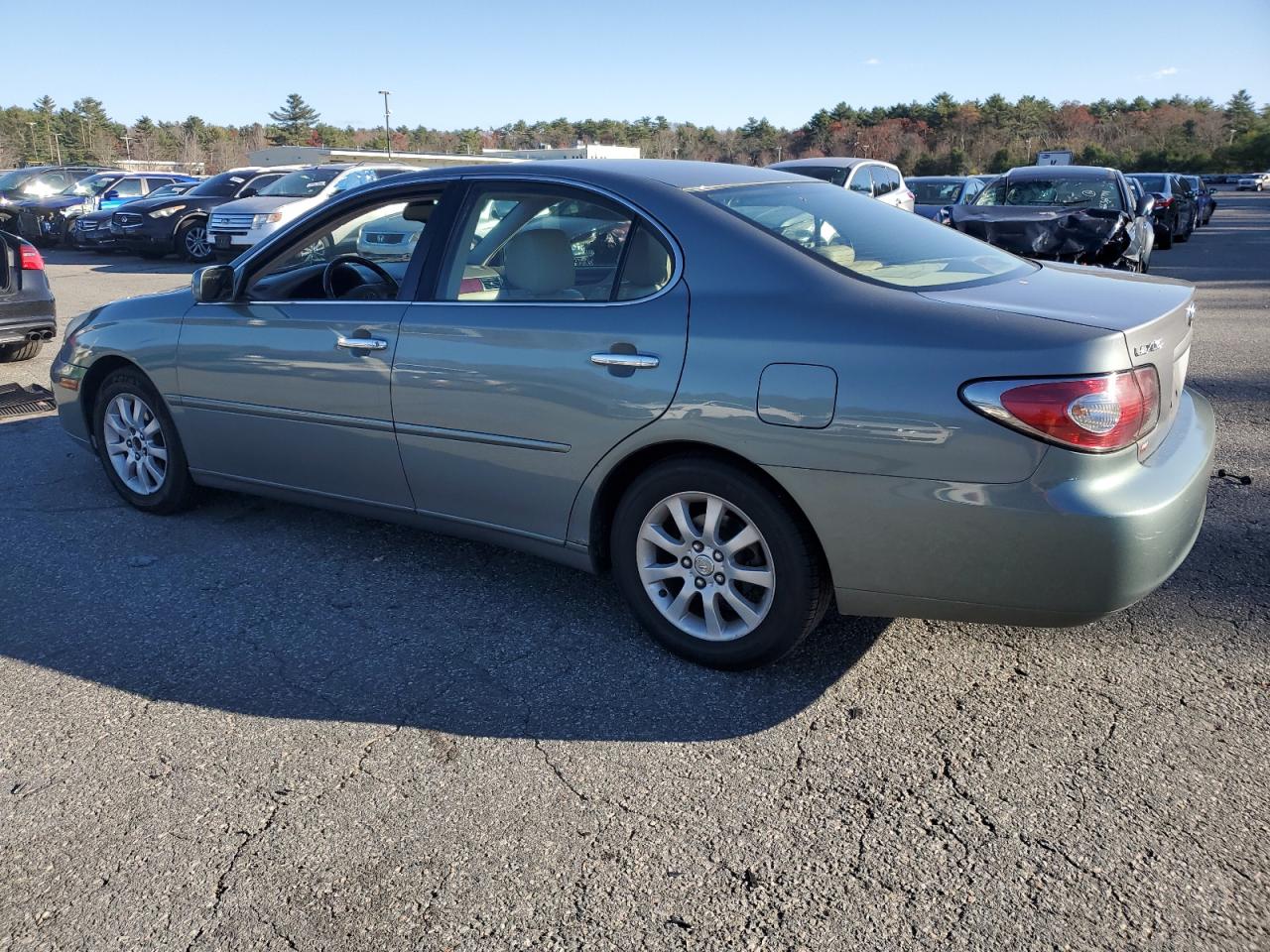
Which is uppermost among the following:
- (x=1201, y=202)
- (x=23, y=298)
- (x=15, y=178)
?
(x=15, y=178)

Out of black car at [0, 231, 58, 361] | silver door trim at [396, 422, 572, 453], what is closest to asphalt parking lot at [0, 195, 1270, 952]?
silver door trim at [396, 422, 572, 453]

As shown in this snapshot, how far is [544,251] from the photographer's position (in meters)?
3.67

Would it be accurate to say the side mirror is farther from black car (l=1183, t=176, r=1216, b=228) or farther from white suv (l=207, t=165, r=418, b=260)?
black car (l=1183, t=176, r=1216, b=228)

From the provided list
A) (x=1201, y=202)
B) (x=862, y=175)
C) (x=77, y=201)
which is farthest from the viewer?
(x=1201, y=202)

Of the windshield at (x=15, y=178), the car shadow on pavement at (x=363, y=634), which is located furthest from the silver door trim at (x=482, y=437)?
the windshield at (x=15, y=178)

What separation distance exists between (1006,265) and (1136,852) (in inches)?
82.5

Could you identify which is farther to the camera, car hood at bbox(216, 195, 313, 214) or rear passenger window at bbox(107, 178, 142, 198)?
rear passenger window at bbox(107, 178, 142, 198)

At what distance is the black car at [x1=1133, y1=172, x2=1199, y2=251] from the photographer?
20.6 metres

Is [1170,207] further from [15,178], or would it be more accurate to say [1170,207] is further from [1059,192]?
[15,178]

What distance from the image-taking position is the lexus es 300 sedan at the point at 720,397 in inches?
108

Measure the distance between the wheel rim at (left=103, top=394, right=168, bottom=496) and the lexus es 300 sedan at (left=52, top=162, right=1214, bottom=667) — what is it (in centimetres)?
34

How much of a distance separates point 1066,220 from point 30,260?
9457 millimetres

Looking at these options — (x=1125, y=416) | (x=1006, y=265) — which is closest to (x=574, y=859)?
(x=1125, y=416)

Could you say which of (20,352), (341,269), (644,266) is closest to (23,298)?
(20,352)
